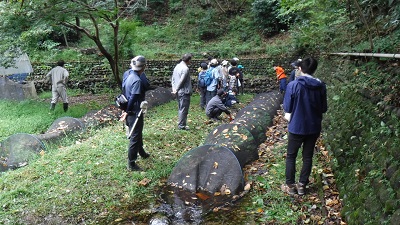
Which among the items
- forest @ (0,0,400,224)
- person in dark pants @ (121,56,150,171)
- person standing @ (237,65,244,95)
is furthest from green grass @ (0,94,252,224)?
person standing @ (237,65,244,95)

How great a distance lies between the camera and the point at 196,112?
1174 centimetres

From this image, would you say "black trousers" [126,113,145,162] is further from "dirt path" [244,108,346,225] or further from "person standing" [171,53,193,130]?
"person standing" [171,53,193,130]

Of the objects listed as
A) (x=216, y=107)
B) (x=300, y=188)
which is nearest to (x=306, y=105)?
(x=300, y=188)

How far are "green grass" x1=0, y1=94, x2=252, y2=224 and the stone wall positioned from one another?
32.5ft

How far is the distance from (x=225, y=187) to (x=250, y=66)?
1376cm

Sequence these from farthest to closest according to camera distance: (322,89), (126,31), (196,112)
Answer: (126,31)
(196,112)
(322,89)

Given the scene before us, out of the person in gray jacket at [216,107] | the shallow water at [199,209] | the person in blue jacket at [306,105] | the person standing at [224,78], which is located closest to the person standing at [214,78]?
the person standing at [224,78]

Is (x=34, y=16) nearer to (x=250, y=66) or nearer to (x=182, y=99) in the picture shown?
(x=182, y=99)

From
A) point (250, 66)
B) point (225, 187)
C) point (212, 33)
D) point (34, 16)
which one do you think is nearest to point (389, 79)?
point (225, 187)

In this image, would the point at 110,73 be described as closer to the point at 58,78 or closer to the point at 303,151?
the point at 58,78

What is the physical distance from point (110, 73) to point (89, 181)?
1315 centimetres

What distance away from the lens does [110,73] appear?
60.0ft

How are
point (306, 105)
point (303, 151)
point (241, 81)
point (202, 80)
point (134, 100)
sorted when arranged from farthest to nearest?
point (241, 81)
point (202, 80)
point (134, 100)
point (303, 151)
point (306, 105)

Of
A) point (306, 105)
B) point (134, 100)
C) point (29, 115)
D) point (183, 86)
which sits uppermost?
point (306, 105)
